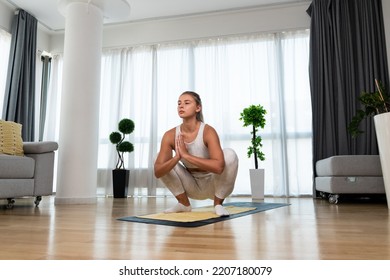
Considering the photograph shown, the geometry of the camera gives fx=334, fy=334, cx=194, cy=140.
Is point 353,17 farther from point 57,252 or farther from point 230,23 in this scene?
point 57,252

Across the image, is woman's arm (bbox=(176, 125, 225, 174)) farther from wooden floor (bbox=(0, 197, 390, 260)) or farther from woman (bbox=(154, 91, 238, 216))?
wooden floor (bbox=(0, 197, 390, 260))

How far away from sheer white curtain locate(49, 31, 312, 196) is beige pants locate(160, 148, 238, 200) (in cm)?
277

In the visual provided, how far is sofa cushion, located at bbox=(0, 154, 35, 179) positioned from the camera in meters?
2.77

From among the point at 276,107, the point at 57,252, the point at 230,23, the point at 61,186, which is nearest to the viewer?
the point at 57,252

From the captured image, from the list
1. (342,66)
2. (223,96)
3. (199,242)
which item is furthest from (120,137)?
(199,242)

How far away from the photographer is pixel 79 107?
143 inches

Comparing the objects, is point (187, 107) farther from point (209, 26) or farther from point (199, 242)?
point (209, 26)

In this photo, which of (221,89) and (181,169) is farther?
(221,89)

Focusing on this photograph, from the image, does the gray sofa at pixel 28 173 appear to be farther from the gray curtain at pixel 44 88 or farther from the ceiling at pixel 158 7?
the gray curtain at pixel 44 88

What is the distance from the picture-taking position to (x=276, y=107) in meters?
4.89

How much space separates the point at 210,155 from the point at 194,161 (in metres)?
0.13

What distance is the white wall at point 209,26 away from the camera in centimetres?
498

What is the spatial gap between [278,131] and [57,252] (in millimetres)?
4174

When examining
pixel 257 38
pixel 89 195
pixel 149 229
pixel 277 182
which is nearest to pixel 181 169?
pixel 149 229
